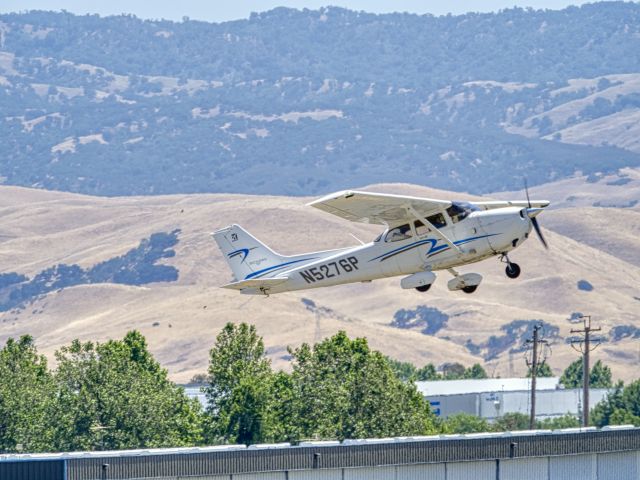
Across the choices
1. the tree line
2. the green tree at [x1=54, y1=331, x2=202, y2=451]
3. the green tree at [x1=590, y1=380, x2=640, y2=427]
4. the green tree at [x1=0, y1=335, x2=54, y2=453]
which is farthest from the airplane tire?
the green tree at [x1=590, y1=380, x2=640, y2=427]

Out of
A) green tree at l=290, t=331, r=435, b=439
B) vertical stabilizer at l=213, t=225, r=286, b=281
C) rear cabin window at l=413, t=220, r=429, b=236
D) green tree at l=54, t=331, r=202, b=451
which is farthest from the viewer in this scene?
green tree at l=290, t=331, r=435, b=439

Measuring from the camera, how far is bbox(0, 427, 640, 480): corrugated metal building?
5412cm

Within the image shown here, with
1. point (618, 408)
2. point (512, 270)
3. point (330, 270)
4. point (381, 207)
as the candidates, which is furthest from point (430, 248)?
point (618, 408)

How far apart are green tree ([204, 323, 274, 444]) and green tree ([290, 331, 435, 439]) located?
4.17 m

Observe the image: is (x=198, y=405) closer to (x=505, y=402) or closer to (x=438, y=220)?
(x=438, y=220)

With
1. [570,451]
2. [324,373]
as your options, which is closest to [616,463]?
[570,451]

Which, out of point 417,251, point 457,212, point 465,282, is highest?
point 457,212

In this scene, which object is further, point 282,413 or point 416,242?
point 282,413

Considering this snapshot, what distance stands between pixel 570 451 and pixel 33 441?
41.6m

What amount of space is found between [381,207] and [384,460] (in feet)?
34.1

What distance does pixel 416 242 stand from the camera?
55.8 metres

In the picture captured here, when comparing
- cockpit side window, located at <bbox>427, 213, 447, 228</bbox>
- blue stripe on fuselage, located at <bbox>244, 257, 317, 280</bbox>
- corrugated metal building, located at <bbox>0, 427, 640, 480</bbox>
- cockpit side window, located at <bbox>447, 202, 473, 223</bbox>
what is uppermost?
cockpit side window, located at <bbox>447, 202, 473, 223</bbox>

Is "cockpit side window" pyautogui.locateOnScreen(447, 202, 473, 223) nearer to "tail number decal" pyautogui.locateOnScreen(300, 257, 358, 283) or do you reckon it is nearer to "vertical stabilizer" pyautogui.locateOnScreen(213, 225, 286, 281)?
"tail number decal" pyautogui.locateOnScreen(300, 257, 358, 283)

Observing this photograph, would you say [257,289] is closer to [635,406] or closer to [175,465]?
[175,465]
